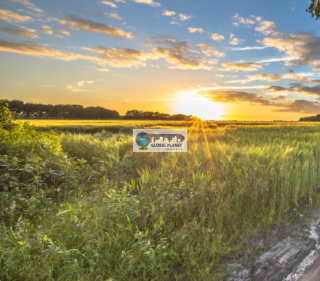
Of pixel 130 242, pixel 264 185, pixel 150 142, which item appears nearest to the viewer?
pixel 130 242

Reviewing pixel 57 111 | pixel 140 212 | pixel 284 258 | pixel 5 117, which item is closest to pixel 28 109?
pixel 57 111

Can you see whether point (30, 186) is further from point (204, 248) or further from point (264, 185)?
point (264, 185)

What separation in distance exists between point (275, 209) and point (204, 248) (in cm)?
196

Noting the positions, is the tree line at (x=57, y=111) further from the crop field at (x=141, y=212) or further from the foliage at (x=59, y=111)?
the crop field at (x=141, y=212)

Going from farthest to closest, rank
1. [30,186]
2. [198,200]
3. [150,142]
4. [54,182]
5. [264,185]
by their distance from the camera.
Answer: [150,142] → [54,182] → [30,186] → [264,185] → [198,200]

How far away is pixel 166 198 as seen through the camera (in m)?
3.80

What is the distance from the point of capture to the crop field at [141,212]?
2543mm

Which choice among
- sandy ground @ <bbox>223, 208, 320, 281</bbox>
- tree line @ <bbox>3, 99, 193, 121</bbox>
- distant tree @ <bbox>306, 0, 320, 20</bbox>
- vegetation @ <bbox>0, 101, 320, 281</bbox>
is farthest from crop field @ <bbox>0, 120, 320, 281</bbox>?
tree line @ <bbox>3, 99, 193, 121</bbox>

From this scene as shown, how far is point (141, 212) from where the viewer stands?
11.7ft

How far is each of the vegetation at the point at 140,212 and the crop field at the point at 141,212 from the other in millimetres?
18

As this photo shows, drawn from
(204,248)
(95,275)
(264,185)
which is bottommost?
(95,275)

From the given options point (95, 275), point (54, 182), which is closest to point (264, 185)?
point (95, 275)

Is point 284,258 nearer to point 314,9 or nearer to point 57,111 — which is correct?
point 314,9

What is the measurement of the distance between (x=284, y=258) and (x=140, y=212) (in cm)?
237
